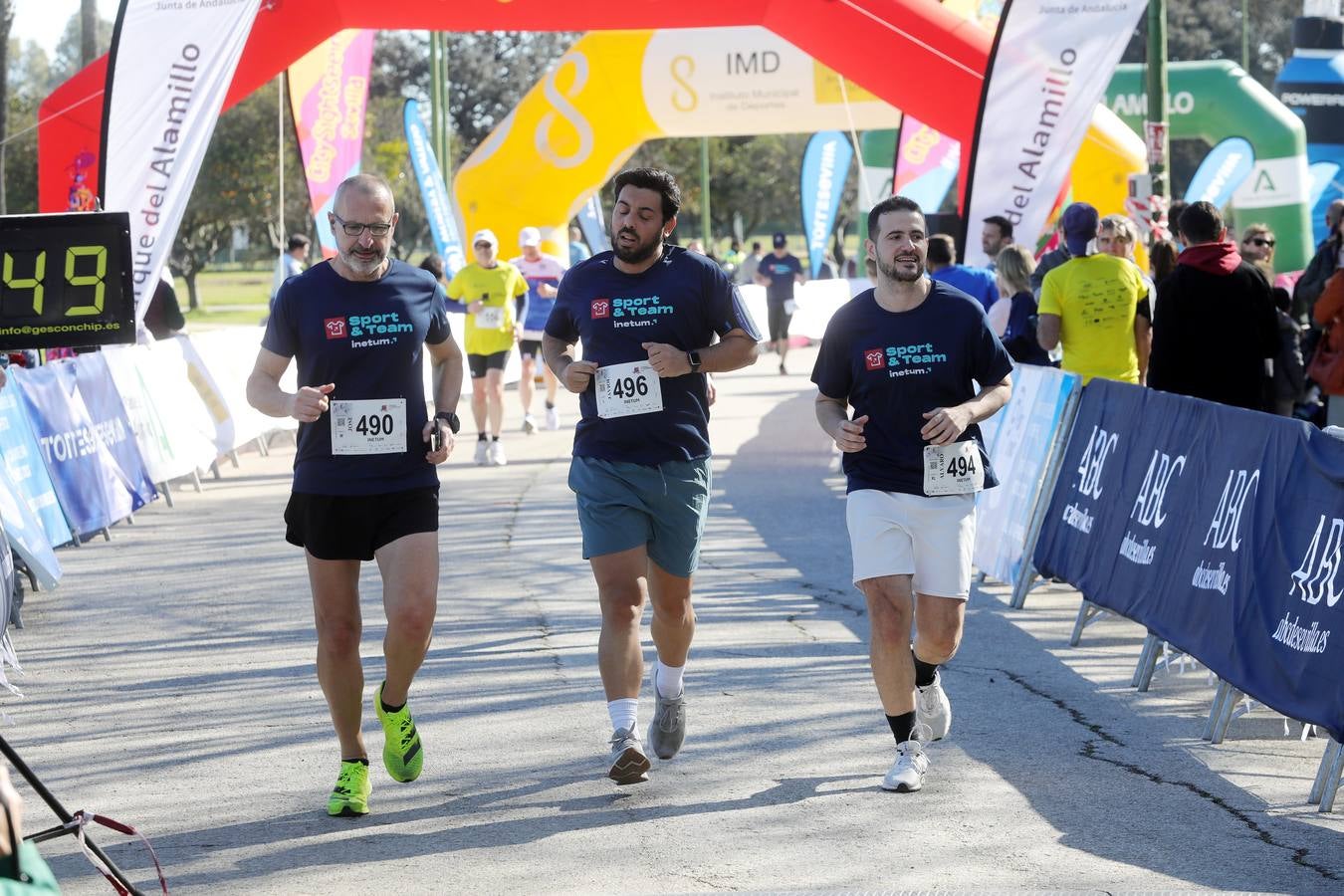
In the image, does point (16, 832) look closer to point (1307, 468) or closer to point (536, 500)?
point (1307, 468)

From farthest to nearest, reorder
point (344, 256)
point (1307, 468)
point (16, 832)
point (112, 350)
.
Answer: point (112, 350), point (1307, 468), point (344, 256), point (16, 832)

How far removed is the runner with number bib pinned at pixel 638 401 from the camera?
630 cm

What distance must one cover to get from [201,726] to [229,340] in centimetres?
980

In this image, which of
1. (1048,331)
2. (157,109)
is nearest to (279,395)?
(1048,331)

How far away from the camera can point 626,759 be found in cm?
617

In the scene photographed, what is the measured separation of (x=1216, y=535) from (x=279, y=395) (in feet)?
11.7

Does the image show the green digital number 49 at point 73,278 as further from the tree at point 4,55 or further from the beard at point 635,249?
the tree at point 4,55

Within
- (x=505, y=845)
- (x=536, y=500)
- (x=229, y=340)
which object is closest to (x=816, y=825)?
(x=505, y=845)

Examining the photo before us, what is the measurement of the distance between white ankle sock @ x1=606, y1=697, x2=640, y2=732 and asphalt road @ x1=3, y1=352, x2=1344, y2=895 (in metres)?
0.21

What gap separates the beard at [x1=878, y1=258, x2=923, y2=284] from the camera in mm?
6184

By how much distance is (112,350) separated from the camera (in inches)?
530

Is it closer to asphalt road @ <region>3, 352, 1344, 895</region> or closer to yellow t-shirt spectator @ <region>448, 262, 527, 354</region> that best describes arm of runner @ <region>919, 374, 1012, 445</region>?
asphalt road @ <region>3, 352, 1344, 895</region>

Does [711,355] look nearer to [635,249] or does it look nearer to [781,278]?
[635,249]

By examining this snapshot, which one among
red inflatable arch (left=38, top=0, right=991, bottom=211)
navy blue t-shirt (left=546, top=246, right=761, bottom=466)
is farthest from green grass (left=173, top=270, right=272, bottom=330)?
navy blue t-shirt (left=546, top=246, right=761, bottom=466)
